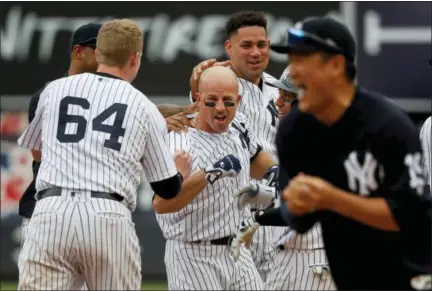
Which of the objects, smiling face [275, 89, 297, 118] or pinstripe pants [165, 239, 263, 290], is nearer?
pinstripe pants [165, 239, 263, 290]

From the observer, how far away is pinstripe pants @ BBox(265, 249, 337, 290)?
7.65 m

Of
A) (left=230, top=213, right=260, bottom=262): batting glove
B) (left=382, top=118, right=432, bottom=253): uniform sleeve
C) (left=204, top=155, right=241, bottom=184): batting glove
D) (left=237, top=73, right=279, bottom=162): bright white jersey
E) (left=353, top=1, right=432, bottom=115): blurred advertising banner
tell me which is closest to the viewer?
(left=382, top=118, right=432, bottom=253): uniform sleeve

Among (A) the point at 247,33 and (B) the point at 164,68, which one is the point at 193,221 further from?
(B) the point at 164,68

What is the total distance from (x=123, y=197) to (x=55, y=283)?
589mm

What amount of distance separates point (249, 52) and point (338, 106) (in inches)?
146

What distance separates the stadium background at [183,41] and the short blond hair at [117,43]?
6264mm

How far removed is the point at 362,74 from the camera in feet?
42.9

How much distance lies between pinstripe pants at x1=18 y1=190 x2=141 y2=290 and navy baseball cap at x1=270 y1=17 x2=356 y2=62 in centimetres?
170

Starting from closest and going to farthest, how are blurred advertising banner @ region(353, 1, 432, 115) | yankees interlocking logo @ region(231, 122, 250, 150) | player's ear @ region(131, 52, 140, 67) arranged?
player's ear @ region(131, 52, 140, 67), yankees interlocking logo @ region(231, 122, 250, 150), blurred advertising banner @ region(353, 1, 432, 115)

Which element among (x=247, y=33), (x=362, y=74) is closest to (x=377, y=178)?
(x=247, y=33)

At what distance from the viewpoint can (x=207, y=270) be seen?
7691 mm

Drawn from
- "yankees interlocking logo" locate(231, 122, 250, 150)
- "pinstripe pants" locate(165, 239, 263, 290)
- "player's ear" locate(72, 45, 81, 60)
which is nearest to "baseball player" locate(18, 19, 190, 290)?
"pinstripe pants" locate(165, 239, 263, 290)

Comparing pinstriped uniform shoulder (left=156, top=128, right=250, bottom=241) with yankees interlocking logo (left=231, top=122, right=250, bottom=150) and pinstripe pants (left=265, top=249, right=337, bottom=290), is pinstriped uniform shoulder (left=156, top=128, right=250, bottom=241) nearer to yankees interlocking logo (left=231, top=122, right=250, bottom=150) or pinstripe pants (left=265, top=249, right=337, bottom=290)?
yankees interlocking logo (left=231, top=122, right=250, bottom=150)

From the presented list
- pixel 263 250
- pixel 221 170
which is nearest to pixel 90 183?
pixel 221 170
